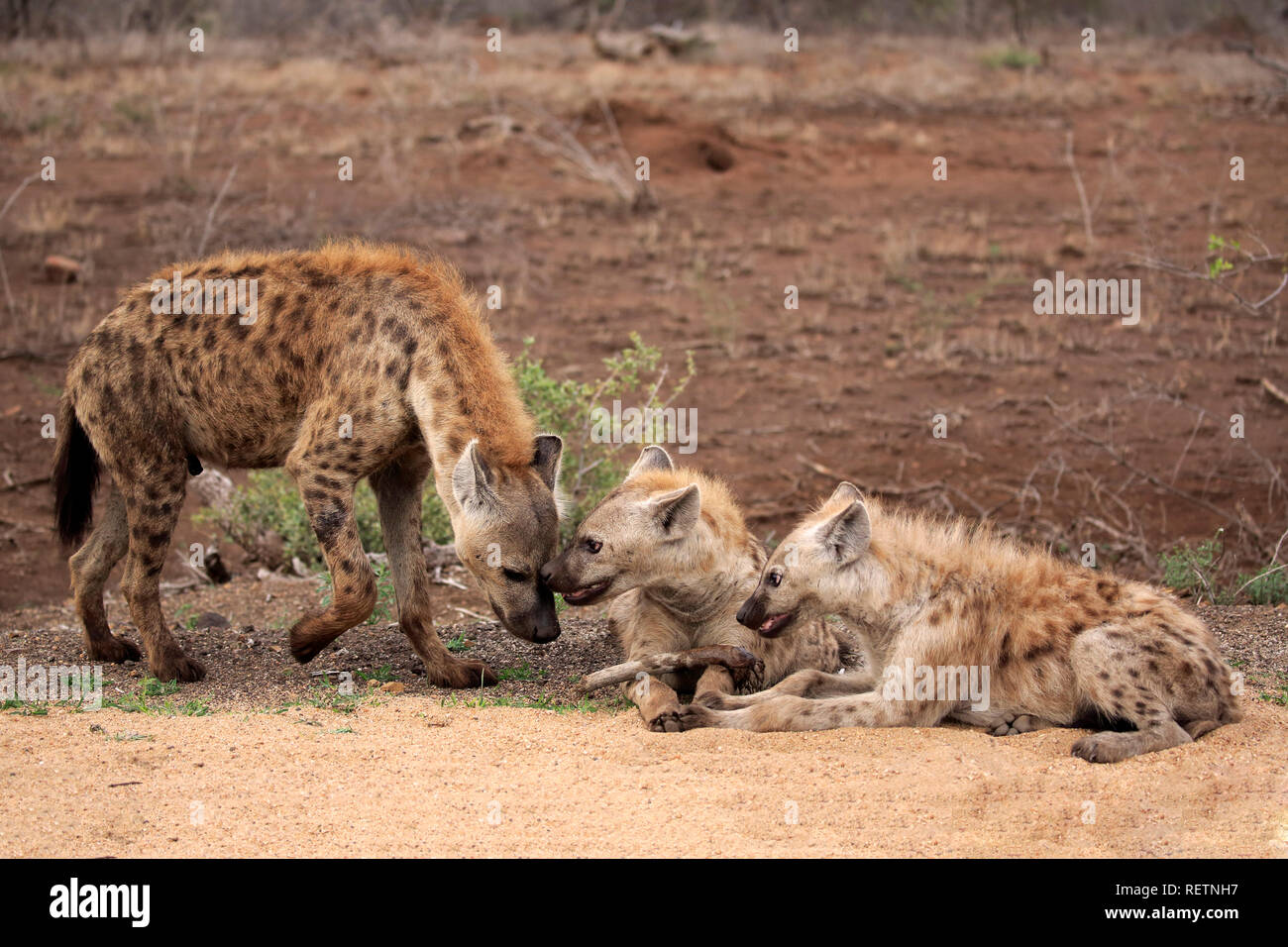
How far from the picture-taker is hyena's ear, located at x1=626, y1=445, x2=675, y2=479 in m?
6.40

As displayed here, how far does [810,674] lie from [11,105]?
1670 cm

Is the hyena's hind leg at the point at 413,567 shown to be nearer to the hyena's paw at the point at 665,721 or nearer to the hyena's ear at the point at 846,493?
the hyena's paw at the point at 665,721

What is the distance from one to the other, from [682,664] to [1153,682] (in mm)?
1829

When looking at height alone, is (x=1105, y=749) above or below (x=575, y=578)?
below

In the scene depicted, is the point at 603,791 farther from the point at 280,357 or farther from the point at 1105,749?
the point at 280,357

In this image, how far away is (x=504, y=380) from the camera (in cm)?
604

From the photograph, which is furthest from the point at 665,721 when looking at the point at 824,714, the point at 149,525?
the point at 149,525

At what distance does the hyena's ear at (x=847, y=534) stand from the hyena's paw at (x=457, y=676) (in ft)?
5.70

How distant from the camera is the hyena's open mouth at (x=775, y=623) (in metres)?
5.66

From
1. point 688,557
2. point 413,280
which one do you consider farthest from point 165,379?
point 688,557

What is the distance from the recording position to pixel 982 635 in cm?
549

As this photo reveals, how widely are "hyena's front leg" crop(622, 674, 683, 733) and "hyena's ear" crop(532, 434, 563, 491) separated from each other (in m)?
0.89

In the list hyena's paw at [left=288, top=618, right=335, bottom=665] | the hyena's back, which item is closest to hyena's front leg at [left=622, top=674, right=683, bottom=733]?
hyena's paw at [left=288, top=618, right=335, bottom=665]
